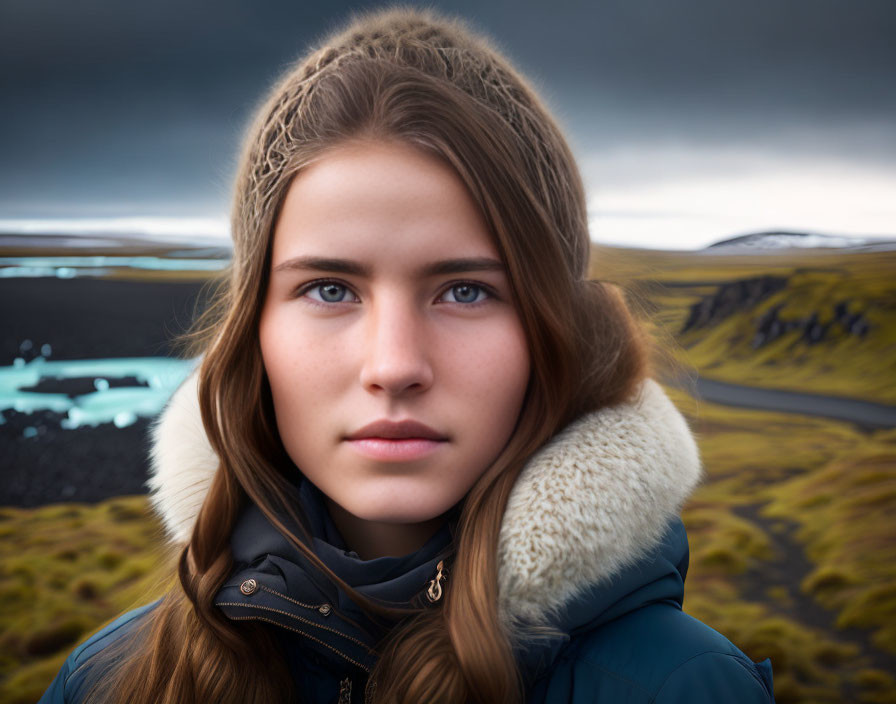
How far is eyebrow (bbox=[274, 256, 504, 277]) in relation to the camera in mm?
1059

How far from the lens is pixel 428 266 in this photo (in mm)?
1053

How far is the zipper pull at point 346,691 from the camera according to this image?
1.20m

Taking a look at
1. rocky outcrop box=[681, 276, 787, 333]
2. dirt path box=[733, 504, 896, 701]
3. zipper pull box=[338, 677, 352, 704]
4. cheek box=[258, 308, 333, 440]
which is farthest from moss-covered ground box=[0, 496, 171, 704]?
rocky outcrop box=[681, 276, 787, 333]

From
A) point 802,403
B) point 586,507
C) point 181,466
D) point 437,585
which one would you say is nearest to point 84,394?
point 181,466

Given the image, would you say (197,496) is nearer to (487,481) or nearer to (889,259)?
(487,481)

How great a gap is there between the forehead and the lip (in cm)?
28

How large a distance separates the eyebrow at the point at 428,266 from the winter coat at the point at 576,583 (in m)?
0.37

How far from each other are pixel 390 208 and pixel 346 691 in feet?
3.01

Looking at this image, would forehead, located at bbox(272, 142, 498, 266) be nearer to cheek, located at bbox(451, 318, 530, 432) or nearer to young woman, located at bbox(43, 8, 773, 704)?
young woman, located at bbox(43, 8, 773, 704)

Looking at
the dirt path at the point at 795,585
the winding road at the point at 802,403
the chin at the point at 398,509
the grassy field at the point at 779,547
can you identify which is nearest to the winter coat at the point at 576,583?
the chin at the point at 398,509

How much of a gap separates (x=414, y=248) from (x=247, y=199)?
1.50 feet

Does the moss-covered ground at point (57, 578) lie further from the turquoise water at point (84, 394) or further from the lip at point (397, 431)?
the lip at point (397, 431)

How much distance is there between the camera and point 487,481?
45.1 inches

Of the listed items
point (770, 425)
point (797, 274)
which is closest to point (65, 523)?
point (770, 425)
